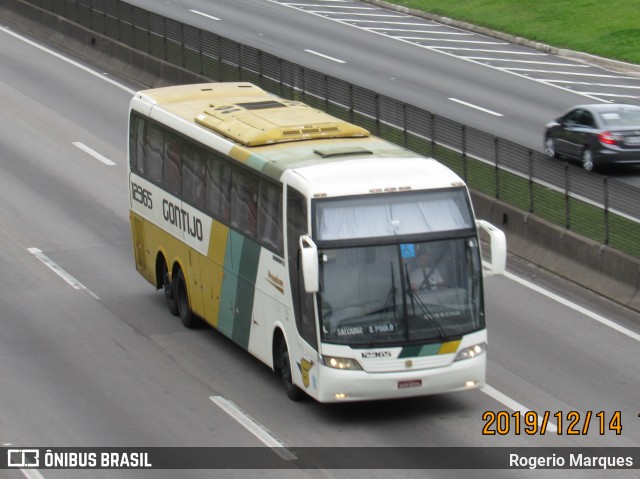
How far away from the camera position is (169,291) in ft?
66.5

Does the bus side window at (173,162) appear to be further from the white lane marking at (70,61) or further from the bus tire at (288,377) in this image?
the white lane marking at (70,61)

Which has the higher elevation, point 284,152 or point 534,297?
point 284,152

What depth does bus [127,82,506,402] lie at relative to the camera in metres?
14.9

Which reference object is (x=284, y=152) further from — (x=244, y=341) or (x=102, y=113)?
(x=102, y=113)

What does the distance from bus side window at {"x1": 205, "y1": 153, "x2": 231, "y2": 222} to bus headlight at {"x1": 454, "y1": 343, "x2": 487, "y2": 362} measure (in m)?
4.07

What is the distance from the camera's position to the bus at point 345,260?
14.9m

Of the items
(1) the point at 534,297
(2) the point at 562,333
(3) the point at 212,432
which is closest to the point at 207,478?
(3) the point at 212,432

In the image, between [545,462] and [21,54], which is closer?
[545,462]

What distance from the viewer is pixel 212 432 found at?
1509cm

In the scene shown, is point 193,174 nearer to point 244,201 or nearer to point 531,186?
point 244,201

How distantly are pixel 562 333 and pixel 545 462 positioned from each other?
5.19 metres

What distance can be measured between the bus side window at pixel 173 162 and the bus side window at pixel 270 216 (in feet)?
9.96

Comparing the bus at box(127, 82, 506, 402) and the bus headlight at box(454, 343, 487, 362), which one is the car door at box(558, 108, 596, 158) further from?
the bus headlight at box(454, 343, 487, 362)

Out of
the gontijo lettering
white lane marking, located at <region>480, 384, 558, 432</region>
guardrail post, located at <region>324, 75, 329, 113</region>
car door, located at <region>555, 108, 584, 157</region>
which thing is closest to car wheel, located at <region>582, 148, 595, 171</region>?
car door, located at <region>555, 108, 584, 157</region>
